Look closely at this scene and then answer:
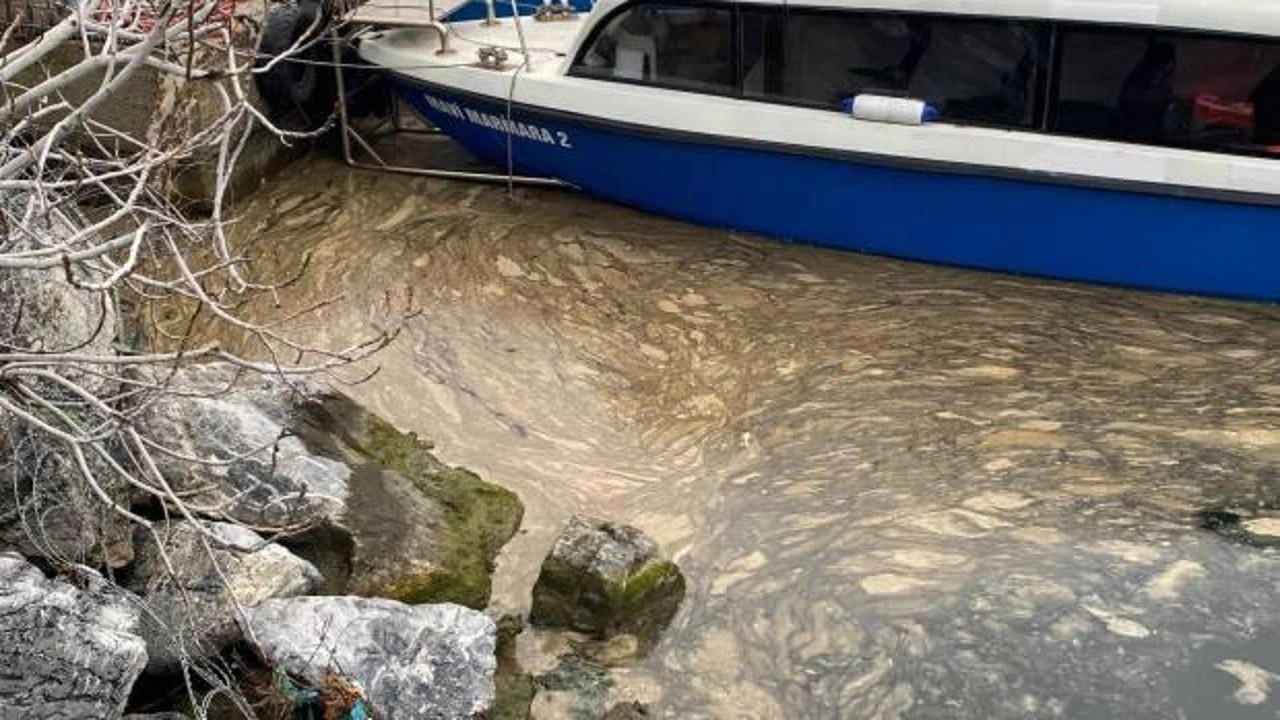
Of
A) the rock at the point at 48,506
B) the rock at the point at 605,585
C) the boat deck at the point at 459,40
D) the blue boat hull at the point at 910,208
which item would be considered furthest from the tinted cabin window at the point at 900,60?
the rock at the point at 48,506

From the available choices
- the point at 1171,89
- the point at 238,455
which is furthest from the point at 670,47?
the point at 238,455

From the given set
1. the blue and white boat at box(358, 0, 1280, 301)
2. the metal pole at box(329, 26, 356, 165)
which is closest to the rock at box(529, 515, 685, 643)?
the blue and white boat at box(358, 0, 1280, 301)

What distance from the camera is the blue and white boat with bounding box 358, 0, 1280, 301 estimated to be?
651 centimetres

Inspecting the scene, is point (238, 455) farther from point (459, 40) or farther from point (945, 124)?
point (459, 40)

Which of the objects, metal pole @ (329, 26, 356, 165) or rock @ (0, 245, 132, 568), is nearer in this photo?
rock @ (0, 245, 132, 568)

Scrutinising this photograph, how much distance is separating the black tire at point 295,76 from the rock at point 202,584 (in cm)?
453

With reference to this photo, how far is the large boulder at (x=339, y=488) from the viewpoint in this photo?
495 centimetres

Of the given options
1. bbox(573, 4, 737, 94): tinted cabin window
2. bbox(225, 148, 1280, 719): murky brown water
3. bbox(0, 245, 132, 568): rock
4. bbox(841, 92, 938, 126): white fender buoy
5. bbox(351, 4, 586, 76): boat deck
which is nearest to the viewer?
bbox(0, 245, 132, 568): rock

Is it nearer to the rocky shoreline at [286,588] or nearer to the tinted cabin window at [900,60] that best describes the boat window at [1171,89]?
the tinted cabin window at [900,60]

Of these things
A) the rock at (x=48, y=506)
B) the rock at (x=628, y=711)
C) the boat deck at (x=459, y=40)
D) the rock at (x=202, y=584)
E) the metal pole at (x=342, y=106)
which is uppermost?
the boat deck at (x=459, y=40)

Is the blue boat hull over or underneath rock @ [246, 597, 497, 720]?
over

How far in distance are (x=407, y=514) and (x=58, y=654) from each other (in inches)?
65.9

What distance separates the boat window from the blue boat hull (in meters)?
0.30

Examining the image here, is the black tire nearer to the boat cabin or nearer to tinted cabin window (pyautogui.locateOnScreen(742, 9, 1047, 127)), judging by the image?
the boat cabin
